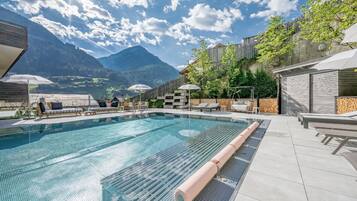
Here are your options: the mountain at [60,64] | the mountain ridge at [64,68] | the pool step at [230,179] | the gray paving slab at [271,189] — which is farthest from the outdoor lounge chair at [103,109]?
the mountain at [60,64]

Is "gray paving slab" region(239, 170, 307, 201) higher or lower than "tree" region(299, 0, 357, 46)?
lower

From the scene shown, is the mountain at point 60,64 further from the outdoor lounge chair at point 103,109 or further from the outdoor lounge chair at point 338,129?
A: the outdoor lounge chair at point 338,129

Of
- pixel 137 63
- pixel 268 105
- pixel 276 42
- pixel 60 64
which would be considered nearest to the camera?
pixel 268 105

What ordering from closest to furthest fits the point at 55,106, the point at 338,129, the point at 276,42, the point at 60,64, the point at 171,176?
the point at 171,176
the point at 338,129
the point at 55,106
the point at 276,42
the point at 60,64

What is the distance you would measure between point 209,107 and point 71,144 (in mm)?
8578

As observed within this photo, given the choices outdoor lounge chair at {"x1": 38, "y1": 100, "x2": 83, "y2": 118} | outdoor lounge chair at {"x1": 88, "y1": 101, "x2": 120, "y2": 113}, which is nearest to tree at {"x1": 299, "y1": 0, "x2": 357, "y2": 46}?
outdoor lounge chair at {"x1": 88, "y1": 101, "x2": 120, "y2": 113}

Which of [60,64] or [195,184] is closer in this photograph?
[195,184]

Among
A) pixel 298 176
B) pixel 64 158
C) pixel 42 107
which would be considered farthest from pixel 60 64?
pixel 298 176

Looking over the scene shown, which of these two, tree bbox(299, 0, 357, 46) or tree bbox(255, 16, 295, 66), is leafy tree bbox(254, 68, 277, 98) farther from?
tree bbox(299, 0, 357, 46)

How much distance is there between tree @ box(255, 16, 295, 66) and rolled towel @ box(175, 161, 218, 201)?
42.2ft

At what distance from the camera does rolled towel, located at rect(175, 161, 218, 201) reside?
6.23 ft

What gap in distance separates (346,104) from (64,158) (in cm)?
1027

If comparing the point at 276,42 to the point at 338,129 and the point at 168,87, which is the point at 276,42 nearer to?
the point at 168,87

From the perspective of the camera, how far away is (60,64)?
2288 inches
